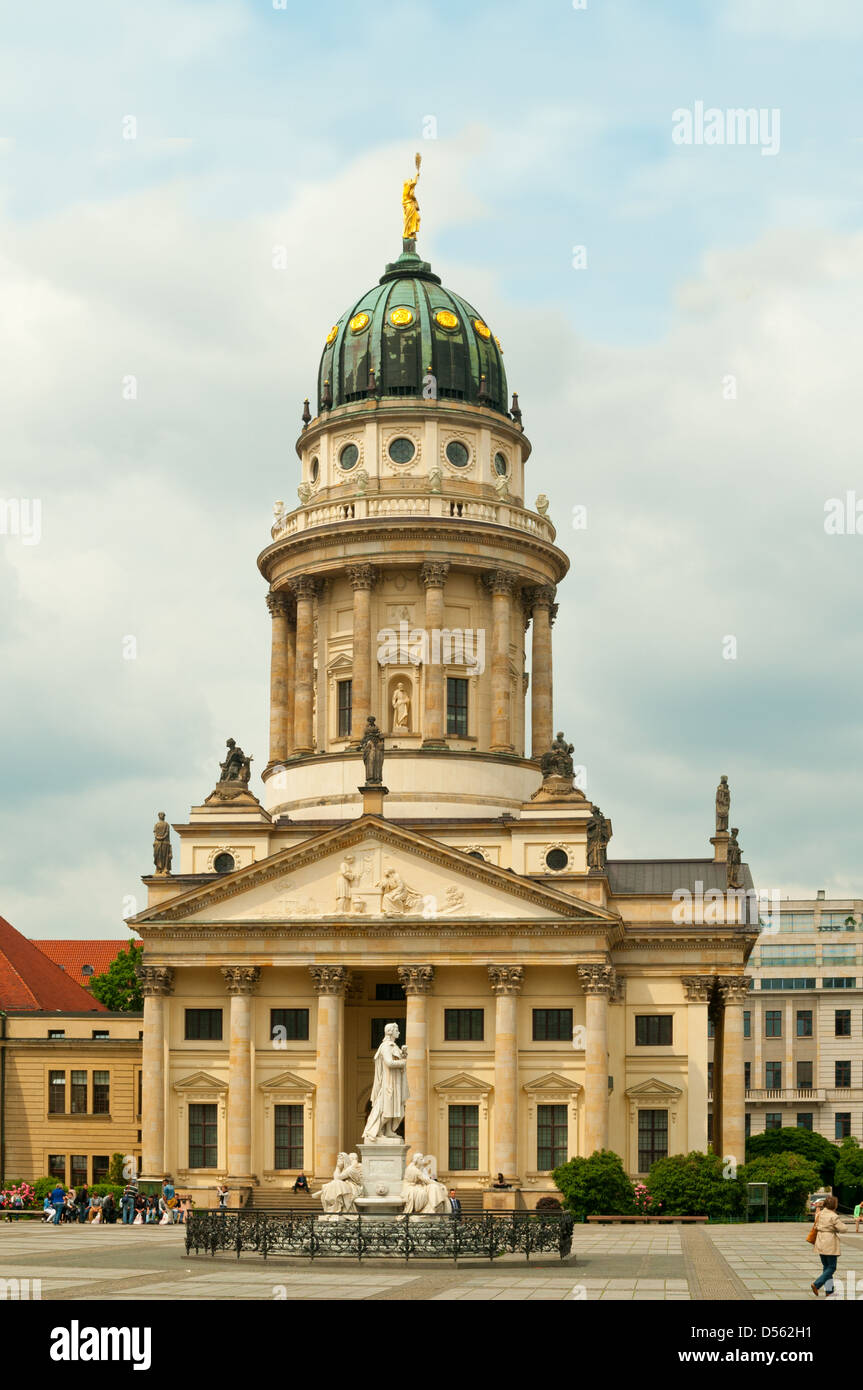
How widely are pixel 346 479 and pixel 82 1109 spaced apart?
105 feet

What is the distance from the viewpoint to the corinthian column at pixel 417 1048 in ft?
251

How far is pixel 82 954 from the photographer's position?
419 feet

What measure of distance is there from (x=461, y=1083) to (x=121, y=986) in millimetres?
39328

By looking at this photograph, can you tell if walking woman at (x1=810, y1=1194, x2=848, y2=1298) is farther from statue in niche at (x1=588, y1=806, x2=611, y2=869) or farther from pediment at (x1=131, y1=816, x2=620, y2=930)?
statue in niche at (x1=588, y1=806, x2=611, y2=869)

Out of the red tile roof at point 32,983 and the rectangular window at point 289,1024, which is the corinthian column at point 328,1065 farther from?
the red tile roof at point 32,983

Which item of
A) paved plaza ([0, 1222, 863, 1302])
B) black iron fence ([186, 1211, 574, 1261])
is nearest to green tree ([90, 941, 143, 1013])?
paved plaza ([0, 1222, 863, 1302])

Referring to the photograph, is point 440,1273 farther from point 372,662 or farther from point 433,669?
point 372,662

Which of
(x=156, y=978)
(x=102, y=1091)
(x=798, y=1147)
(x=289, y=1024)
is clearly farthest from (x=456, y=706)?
(x=798, y=1147)

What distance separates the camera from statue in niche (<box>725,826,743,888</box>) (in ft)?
285

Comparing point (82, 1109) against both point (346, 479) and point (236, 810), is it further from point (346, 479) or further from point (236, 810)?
point (346, 479)

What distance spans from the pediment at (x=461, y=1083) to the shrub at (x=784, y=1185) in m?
11.0

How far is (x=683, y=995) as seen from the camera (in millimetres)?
82750
